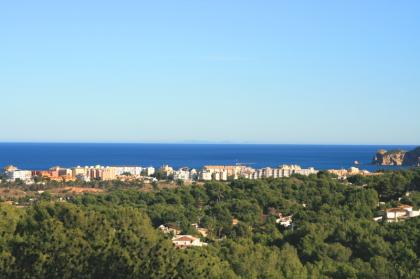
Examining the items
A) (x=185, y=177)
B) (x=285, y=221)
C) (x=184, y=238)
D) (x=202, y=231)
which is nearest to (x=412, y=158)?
(x=185, y=177)

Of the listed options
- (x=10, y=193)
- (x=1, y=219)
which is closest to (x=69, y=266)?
(x=1, y=219)

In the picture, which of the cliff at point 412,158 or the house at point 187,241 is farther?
the cliff at point 412,158

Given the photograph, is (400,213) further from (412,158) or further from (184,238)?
(412,158)

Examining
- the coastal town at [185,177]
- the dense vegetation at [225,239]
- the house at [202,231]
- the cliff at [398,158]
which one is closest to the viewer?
the dense vegetation at [225,239]

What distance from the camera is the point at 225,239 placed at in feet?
65.3

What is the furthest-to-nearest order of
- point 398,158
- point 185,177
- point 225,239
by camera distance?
point 398,158 → point 185,177 → point 225,239

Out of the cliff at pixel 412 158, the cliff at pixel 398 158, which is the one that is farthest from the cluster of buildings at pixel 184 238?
the cliff at pixel 398 158

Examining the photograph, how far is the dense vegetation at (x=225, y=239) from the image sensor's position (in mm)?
11953

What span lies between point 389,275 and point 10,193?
1399 inches

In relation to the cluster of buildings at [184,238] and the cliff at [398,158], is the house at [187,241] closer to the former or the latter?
the cluster of buildings at [184,238]

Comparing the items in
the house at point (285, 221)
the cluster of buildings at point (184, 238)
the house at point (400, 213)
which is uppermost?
the house at point (400, 213)

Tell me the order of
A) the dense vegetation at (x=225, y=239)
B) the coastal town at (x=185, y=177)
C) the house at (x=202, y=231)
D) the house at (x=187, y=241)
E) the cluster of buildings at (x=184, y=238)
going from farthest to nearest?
the house at (x=202, y=231), the coastal town at (x=185, y=177), the house at (x=187, y=241), the cluster of buildings at (x=184, y=238), the dense vegetation at (x=225, y=239)

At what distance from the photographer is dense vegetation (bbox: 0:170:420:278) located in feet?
39.2

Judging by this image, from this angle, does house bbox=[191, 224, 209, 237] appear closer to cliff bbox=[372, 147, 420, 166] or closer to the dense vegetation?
the dense vegetation
